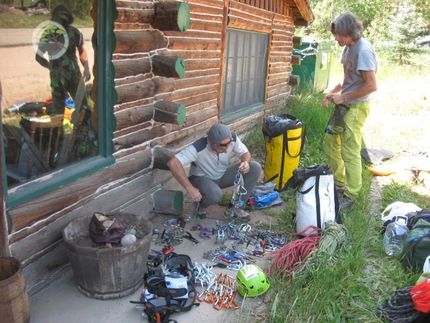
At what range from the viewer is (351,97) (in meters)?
4.93

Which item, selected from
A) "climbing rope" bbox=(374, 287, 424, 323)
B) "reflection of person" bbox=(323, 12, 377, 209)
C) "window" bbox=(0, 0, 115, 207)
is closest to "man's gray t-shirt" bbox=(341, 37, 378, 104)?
"reflection of person" bbox=(323, 12, 377, 209)

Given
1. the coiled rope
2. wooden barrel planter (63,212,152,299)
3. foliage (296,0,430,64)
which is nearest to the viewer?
wooden barrel planter (63,212,152,299)

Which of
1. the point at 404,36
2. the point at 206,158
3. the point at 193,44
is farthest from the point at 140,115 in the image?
the point at 404,36

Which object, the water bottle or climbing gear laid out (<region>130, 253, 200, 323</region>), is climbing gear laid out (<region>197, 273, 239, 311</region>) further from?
the water bottle

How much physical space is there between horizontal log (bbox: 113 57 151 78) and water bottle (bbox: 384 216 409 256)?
299 cm

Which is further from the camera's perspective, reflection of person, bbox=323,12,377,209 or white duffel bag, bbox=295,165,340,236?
reflection of person, bbox=323,12,377,209

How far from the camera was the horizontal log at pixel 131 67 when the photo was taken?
4.08 meters

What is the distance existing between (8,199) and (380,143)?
7.32 metres

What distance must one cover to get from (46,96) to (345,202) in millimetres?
3570

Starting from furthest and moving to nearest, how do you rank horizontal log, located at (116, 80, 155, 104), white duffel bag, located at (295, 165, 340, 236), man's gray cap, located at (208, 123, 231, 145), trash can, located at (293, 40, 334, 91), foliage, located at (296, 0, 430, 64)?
foliage, located at (296, 0, 430, 64), trash can, located at (293, 40, 334, 91), man's gray cap, located at (208, 123, 231, 145), white duffel bag, located at (295, 165, 340, 236), horizontal log, located at (116, 80, 155, 104)

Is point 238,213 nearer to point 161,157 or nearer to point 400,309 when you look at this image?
point 161,157

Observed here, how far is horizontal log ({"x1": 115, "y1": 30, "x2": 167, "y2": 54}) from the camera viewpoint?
4031 mm

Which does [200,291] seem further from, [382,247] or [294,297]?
[382,247]

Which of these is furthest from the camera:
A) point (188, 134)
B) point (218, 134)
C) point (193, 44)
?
point (188, 134)
